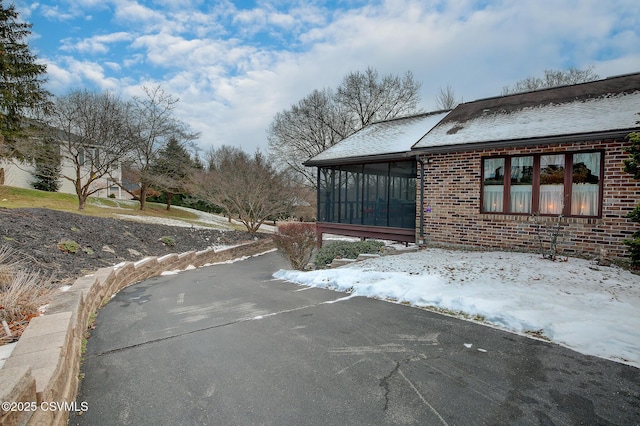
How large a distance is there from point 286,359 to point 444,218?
813cm

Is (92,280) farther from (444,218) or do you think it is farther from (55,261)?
(444,218)

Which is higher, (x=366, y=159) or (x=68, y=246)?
(x=366, y=159)

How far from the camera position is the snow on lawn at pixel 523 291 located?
3887mm

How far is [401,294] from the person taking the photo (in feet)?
18.8

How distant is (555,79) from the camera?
27.7 meters

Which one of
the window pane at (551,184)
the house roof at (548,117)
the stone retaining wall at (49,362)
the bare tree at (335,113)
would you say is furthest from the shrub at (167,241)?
the bare tree at (335,113)

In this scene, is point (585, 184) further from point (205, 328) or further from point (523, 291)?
point (205, 328)

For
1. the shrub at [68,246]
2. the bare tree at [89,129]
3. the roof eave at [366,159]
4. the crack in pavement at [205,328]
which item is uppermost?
the bare tree at [89,129]

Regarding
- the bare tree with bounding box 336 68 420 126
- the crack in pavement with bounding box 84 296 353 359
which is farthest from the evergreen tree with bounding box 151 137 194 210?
the crack in pavement with bounding box 84 296 353 359

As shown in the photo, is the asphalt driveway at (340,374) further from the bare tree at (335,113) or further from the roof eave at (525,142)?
the bare tree at (335,113)

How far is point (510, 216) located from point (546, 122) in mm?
2737

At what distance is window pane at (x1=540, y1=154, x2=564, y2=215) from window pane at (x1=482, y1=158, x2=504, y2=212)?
37.9 inches

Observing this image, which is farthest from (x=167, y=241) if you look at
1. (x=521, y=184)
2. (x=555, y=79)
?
(x=555, y=79)

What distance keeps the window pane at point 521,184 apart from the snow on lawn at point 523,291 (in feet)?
4.91
